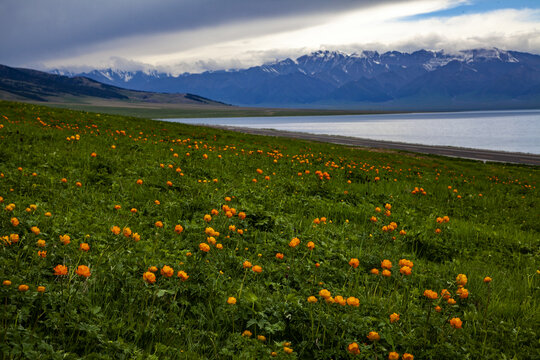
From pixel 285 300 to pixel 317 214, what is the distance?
3894 mm

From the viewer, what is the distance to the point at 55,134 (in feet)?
38.6

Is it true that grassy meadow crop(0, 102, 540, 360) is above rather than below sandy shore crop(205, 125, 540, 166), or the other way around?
below

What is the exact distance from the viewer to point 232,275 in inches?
171

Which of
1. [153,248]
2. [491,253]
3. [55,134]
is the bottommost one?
[491,253]

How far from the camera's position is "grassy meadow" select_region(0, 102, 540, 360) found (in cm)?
296

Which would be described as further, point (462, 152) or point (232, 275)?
point (462, 152)

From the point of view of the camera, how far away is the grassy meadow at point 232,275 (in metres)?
2.96

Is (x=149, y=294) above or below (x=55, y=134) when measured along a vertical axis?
below

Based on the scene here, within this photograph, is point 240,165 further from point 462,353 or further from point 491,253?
point 462,353

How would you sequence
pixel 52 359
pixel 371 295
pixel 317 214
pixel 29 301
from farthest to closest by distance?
pixel 317 214
pixel 371 295
pixel 29 301
pixel 52 359

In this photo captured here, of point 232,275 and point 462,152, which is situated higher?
point 462,152

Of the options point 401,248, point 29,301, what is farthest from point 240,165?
point 29,301

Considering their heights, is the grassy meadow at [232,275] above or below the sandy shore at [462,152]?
below

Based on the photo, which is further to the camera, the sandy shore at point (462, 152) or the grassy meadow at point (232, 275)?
the sandy shore at point (462, 152)
